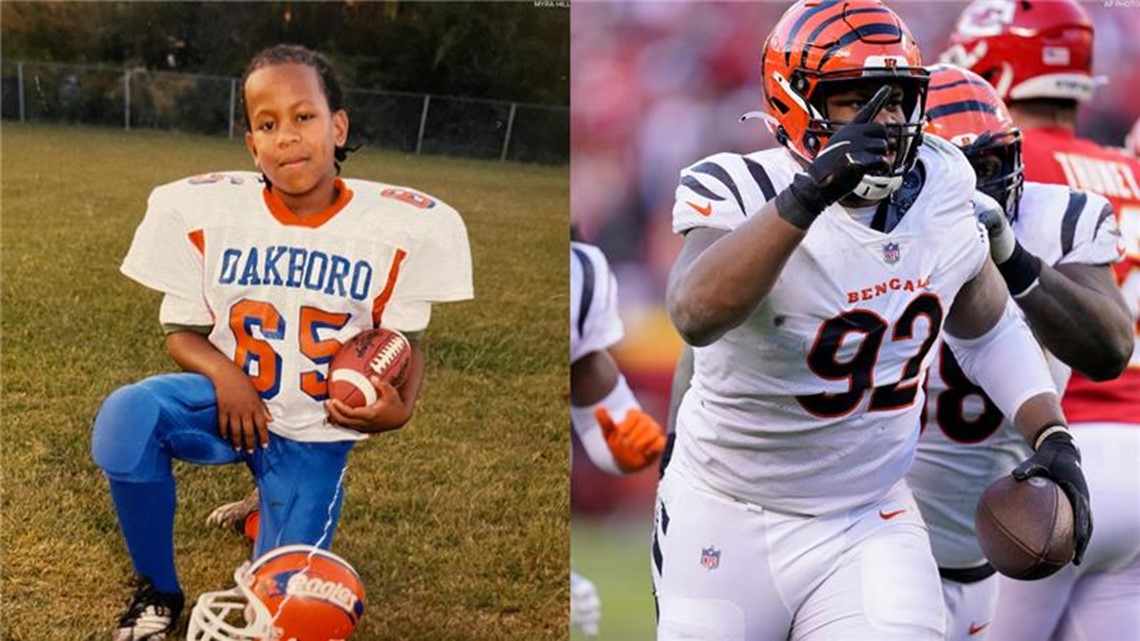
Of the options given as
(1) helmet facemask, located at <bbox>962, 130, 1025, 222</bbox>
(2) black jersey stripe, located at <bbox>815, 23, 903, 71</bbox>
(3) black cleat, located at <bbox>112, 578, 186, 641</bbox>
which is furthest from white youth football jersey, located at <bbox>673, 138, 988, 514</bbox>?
(3) black cleat, located at <bbox>112, 578, 186, 641</bbox>

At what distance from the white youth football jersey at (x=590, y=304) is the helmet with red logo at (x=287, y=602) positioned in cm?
78

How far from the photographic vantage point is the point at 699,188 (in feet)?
7.98

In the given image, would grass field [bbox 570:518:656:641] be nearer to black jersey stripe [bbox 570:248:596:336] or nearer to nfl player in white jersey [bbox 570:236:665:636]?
nfl player in white jersey [bbox 570:236:665:636]

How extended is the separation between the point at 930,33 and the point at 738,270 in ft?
6.22

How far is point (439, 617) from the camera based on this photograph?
3342mm

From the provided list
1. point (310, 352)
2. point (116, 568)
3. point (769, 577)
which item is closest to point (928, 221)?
point (769, 577)

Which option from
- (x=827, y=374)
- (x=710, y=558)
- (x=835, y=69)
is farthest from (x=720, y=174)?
(x=710, y=558)

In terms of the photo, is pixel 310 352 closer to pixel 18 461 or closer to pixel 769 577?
pixel 18 461

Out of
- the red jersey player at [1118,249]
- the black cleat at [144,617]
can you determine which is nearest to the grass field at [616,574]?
the red jersey player at [1118,249]

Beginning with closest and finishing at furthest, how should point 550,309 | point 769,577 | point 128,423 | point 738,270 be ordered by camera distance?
point 738,270, point 769,577, point 128,423, point 550,309

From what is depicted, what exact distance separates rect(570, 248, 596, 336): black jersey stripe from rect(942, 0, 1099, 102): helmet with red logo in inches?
42.0

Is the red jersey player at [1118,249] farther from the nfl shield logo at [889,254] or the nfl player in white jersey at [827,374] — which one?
the nfl shield logo at [889,254]

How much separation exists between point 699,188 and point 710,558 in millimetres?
660

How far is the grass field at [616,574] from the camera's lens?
362 cm
